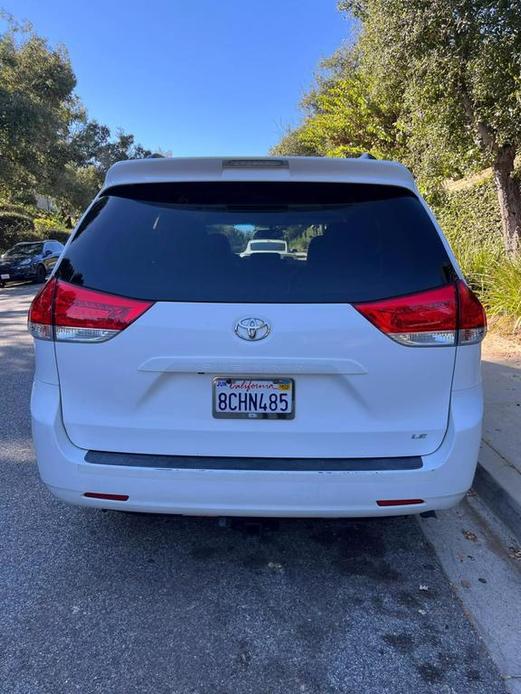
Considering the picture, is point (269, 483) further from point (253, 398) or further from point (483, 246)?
point (483, 246)

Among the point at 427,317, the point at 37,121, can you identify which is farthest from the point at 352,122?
the point at 427,317

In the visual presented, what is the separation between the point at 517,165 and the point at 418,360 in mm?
10654

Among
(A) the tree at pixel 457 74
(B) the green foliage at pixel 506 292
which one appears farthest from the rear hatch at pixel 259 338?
(A) the tree at pixel 457 74

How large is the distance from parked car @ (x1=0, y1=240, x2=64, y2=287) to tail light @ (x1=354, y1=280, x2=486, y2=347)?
18.2 metres

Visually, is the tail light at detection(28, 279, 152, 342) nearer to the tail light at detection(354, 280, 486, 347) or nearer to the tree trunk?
the tail light at detection(354, 280, 486, 347)

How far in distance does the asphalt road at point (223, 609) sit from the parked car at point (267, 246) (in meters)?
1.58

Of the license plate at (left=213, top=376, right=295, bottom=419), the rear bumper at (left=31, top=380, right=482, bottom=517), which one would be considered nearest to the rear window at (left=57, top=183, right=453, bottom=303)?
the license plate at (left=213, top=376, right=295, bottom=419)

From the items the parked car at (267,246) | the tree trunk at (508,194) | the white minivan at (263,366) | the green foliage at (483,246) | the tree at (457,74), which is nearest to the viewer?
the white minivan at (263,366)

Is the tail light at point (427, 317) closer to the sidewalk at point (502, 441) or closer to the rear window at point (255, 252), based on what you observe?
the rear window at point (255, 252)

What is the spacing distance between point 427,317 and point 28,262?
19.2m

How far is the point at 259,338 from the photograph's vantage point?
220cm

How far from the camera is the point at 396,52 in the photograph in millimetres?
8367

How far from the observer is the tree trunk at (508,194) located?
382 inches

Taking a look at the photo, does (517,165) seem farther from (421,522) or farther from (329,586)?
(329,586)
